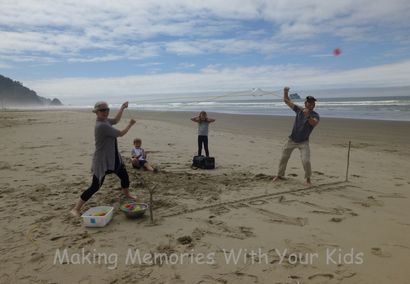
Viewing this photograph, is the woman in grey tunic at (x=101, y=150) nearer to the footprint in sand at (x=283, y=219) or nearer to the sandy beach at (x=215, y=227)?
the sandy beach at (x=215, y=227)

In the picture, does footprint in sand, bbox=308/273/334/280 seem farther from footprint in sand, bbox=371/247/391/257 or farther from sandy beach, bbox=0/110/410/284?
footprint in sand, bbox=371/247/391/257

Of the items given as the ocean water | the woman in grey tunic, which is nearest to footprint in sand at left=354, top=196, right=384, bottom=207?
the woman in grey tunic

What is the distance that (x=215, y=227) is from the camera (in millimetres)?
4660

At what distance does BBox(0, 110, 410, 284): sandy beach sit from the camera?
11.8ft

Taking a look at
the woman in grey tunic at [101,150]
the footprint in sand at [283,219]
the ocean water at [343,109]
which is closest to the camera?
the footprint in sand at [283,219]

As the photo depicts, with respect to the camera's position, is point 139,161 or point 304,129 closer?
point 304,129

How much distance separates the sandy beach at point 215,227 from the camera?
11.8ft

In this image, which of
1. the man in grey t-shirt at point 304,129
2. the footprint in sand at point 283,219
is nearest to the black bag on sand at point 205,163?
the man in grey t-shirt at point 304,129

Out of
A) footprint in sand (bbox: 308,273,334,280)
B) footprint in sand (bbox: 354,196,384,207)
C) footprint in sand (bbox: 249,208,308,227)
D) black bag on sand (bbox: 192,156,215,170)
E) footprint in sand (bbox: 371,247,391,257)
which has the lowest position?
footprint in sand (bbox: 308,273,334,280)

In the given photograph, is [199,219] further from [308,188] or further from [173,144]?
[173,144]

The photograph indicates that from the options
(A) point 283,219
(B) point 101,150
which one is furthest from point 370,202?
(B) point 101,150

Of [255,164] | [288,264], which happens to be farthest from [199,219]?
[255,164]

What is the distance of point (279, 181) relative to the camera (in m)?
7.04

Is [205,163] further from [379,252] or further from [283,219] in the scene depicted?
[379,252]
